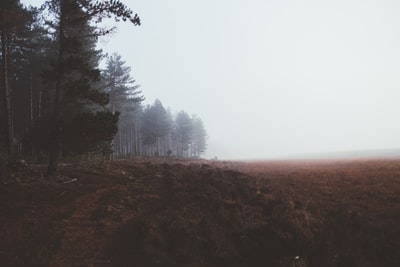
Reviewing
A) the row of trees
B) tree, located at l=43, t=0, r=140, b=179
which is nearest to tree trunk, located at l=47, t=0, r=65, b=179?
tree, located at l=43, t=0, r=140, b=179

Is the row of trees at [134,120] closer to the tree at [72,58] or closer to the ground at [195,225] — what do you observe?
the tree at [72,58]

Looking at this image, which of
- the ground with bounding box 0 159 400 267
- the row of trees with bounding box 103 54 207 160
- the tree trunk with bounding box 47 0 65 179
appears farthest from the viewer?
the row of trees with bounding box 103 54 207 160

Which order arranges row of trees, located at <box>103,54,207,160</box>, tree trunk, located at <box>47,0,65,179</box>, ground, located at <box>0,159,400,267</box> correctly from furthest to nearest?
row of trees, located at <box>103,54,207,160</box> < tree trunk, located at <box>47,0,65,179</box> < ground, located at <box>0,159,400,267</box>

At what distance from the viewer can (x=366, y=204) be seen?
439 inches

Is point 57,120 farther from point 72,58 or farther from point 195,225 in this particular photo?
point 195,225

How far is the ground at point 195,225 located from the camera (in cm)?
728

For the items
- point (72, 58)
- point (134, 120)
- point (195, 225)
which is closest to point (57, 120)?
point (72, 58)

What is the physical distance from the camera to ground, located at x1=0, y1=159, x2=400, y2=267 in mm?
7277

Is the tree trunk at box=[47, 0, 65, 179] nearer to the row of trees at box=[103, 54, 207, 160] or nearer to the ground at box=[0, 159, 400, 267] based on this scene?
the ground at box=[0, 159, 400, 267]

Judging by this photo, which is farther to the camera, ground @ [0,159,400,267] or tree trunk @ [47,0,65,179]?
tree trunk @ [47,0,65,179]

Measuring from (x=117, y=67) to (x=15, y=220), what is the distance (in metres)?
37.4

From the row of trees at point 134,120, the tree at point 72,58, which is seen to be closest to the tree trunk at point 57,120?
the tree at point 72,58

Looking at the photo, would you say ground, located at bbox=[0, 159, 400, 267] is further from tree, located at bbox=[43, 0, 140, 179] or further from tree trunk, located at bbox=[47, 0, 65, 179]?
tree, located at bbox=[43, 0, 140, 179]

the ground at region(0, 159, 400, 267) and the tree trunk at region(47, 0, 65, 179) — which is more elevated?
the tree trunk at region(47, 0, 65, 179)
